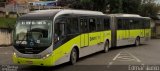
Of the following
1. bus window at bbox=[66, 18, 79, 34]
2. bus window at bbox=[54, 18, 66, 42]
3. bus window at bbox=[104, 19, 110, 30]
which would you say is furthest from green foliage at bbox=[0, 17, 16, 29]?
bus window at bbox=[54, 18, 66, 42]

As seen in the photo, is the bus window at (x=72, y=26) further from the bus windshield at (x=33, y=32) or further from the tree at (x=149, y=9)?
the tree at (x=149, y=9)

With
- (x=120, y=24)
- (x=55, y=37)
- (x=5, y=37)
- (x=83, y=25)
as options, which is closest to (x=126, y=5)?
(x=120, y=24)

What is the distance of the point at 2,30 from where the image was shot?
30.3 m

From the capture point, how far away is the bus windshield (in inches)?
595

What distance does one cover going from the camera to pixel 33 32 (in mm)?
15320

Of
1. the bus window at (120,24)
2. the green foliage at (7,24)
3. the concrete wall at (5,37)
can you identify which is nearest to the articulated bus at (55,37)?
the bus window at (120,24)

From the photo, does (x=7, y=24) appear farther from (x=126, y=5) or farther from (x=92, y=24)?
(x=126, y=5)

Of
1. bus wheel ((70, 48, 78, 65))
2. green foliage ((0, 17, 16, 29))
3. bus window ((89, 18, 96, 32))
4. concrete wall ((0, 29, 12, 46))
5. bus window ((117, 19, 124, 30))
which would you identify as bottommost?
concrete wall ((0, 29, 12, 46))

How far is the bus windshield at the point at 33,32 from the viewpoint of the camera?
15.1m

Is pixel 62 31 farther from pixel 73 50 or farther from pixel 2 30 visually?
pixel 2 30

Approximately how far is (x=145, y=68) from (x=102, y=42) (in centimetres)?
770

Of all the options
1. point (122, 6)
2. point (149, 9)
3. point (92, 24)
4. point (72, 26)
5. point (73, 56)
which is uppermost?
point (72, 26)

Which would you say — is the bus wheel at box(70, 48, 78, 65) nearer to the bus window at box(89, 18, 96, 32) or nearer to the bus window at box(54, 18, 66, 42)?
the bus window at box(54, 18, 66, 42)

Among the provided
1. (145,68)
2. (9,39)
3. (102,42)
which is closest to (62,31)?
(145,68)
